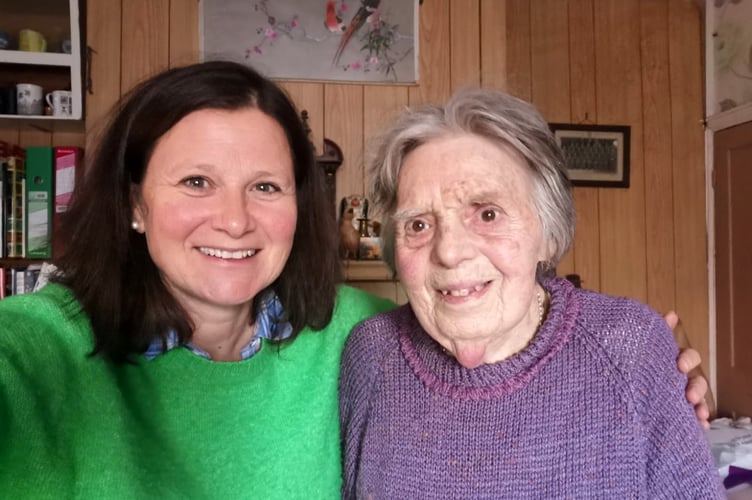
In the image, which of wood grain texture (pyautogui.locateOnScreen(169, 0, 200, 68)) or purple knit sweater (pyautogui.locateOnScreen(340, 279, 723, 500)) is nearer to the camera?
purple knit sweater (pyautogui.locateOnScreen(340, 279, 723, 500))

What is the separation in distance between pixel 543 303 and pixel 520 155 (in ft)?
0.88

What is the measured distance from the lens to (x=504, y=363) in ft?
3.01

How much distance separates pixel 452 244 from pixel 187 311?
50 cm

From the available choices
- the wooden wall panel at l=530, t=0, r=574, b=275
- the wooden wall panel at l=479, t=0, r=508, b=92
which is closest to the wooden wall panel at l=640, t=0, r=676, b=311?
Answer: the wooden wall panel at l=530, t=0, r=574, b=275

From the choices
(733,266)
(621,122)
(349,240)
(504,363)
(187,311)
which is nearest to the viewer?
(504,363)

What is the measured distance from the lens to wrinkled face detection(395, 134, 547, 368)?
0.87 metres

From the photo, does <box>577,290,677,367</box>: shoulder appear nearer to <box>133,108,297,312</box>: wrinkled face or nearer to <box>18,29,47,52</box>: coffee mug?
<box>133,108,297,312</box>: wrinkled face

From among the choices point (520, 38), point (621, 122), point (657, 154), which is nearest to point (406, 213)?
point (520, 38)

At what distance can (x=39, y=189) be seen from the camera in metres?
2.15

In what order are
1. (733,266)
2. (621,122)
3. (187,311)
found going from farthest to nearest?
(621,122) < (733,266) < (187,311)

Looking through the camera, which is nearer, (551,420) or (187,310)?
(551,420)

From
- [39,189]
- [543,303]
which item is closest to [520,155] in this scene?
[543,303]

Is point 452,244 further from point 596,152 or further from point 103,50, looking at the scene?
point 596,152

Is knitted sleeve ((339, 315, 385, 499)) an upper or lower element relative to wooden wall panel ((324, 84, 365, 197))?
lower
